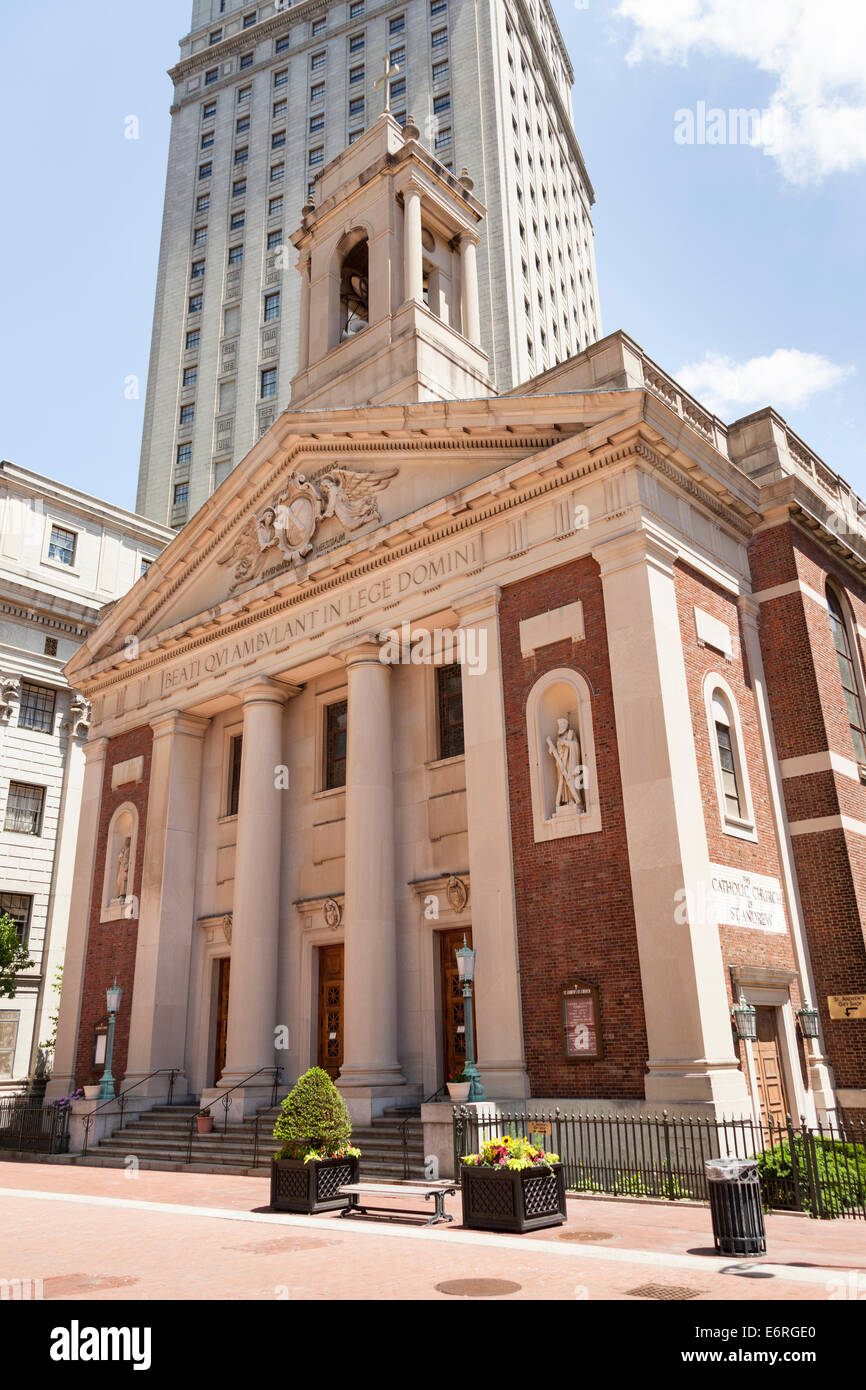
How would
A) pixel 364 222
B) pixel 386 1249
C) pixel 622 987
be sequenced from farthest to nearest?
pixel 364 222 → pixel 622 987 → pixel 386 1249

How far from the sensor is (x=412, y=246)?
29641 mm

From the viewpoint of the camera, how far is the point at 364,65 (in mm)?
66875

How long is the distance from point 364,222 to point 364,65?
44.6 metres

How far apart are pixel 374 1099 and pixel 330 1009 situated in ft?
13.8

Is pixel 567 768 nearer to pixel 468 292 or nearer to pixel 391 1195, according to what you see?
pixel 391 1195

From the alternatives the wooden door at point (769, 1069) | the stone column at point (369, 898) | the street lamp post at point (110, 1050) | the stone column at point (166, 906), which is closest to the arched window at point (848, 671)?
the wooden door at point (769, 1069)

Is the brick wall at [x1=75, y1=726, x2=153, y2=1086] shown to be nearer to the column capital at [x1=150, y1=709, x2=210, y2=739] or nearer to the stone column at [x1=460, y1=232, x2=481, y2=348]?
the column capital at [x1=150, y1=709, x2=210, y2=739]

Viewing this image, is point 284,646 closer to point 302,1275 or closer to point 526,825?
point 526,825

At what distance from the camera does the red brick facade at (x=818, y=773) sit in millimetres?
19891

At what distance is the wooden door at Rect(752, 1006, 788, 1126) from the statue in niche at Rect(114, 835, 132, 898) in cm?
1780

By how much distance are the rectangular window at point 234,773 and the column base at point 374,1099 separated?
9.41 metres

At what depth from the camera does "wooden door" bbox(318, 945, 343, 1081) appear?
23.7m

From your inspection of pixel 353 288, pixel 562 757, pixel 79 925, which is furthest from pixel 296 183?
pixel 562 757
